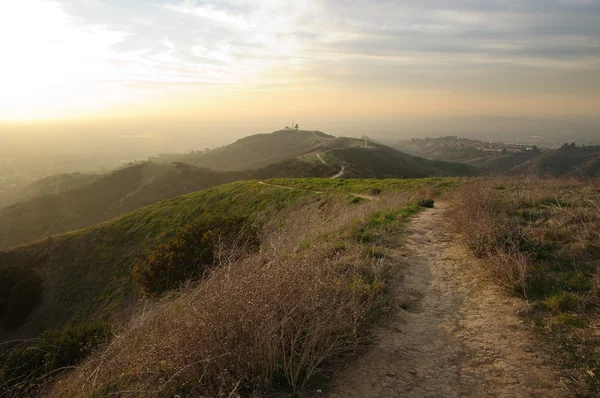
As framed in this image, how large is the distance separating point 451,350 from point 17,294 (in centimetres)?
2865

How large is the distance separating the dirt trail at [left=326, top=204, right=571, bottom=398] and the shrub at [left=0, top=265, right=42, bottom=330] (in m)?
25.9

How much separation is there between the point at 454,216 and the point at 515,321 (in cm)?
568

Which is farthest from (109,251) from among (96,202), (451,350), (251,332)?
(96,202)

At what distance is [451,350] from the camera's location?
398cm

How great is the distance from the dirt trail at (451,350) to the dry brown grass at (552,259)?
0.29m

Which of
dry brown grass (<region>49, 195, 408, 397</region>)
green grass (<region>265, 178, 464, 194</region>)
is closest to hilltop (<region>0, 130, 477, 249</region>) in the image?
green grass (<region>265, 178, 464, 194</region>)

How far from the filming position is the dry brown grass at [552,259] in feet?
12.4

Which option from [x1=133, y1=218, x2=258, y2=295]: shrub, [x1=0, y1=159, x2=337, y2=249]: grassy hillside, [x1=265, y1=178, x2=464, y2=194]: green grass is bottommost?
[x1=0, y1=159, x2=337, y2=249]: grassy hillside

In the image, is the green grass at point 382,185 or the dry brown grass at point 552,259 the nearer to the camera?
the dry brown grass at point 552,259

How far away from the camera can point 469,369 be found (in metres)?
3.61

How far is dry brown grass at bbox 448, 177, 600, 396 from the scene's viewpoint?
3793mm

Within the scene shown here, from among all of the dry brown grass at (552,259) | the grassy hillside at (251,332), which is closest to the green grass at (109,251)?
the grassy hillside at (251,332)

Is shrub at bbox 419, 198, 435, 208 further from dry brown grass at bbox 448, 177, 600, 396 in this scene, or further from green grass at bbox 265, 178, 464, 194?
green grass at bbox 265, 178, 464, 194

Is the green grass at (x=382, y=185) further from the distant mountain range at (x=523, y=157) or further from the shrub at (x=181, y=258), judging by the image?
the distant mountain range at (x=523, y=157)
